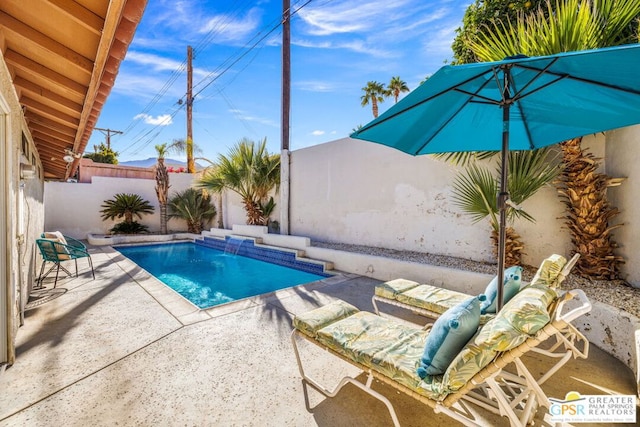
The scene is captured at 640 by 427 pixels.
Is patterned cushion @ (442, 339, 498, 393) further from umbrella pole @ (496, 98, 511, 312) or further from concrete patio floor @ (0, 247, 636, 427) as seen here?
umbrella pole @ (496, 98, 511, 312)

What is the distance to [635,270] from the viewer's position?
361cm

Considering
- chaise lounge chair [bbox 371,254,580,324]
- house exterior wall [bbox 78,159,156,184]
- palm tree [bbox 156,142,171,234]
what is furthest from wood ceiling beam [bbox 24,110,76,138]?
house exterior wall [bbox 78,159,156,184]

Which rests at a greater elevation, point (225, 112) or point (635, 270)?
point (225, 112)

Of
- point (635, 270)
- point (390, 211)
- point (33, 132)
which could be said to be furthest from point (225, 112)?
point (635, 270)

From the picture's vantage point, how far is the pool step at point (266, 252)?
7.27 m

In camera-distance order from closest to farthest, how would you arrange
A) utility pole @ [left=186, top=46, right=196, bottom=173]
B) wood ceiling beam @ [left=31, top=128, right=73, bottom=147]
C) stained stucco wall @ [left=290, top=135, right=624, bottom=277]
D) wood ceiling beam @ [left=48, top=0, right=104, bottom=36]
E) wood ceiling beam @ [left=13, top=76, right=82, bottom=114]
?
wood ceiling beam @ [left=48, top=0, right=104, bottom=36]
wood ceiling beam @ [left=13, top=76, right=82, bottom=114]
stained stucco wall @ [left=290, top=135, right=624, bottom=277]
wood ceiling beam @ [left=31, top=128, right=73, bottom=147]
utility pole @ [left=186, top=46, right=196, bottom=173]

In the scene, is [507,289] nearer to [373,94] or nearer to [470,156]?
[470,156]

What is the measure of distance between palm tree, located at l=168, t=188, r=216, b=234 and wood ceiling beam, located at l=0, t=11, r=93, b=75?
1182cm

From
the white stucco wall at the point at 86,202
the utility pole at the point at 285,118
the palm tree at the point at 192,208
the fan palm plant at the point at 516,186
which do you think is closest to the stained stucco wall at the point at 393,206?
the utility pole at the point at 285,118

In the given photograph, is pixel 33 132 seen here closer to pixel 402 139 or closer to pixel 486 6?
pixel 402 139

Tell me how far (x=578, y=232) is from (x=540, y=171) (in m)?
1.12

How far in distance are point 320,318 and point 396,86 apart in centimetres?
1788

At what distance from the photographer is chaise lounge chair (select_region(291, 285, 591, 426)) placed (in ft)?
4.84

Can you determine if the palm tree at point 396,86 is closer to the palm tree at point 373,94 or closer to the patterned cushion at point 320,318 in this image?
the palm tree at point 373,94
